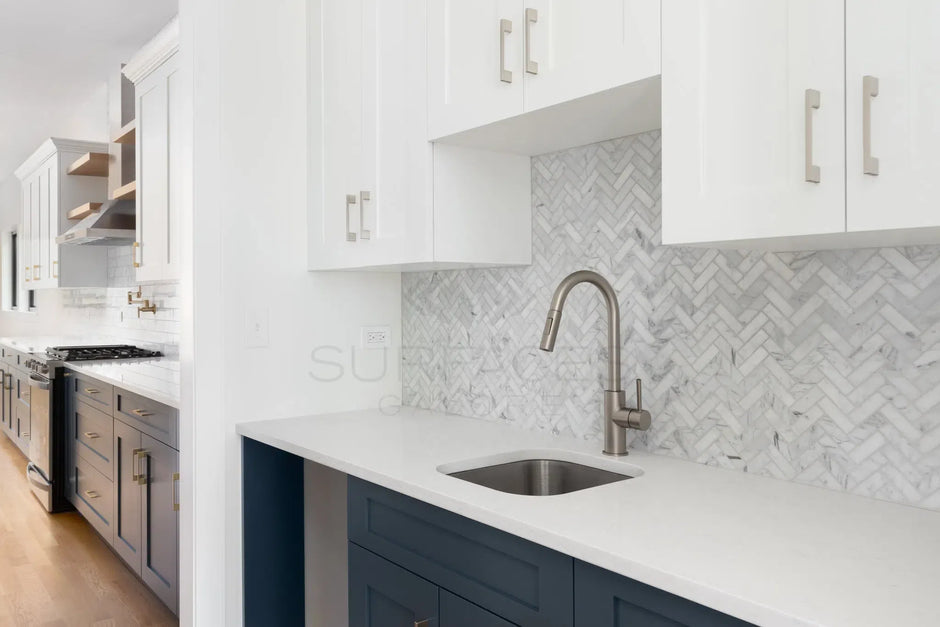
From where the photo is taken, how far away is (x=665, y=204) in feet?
4.10

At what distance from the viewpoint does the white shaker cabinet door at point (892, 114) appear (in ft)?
3.10

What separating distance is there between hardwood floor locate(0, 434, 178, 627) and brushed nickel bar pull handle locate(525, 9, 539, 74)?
8.40 feet

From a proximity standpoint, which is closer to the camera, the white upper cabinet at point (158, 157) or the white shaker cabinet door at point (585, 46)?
the white shaker cabinet door at point (585, 46)

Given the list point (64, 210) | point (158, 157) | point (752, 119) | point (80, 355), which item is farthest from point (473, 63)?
point (64, 210)

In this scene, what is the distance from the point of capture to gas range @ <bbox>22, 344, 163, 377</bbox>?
165 inches

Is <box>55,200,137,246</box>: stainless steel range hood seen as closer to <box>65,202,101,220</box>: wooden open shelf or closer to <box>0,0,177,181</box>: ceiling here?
<box>65,202,101,220</box>: wooden open shelf

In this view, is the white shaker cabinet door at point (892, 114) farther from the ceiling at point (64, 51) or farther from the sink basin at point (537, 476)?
the ceiling at point (64, 51)

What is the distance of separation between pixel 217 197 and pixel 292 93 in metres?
0.43

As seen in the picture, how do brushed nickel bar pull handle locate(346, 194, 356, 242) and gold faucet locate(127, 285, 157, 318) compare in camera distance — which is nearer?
brushed nickel bar pull handle locate(346, 194, 356, 242)

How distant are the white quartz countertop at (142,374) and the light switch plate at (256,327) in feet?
2.01

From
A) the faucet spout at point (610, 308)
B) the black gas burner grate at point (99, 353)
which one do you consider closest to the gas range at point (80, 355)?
the black gas burner grate at point (99, 353)

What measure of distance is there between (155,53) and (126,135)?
1.01 metres

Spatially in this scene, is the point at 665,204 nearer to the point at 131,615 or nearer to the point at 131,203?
the point at 131,615

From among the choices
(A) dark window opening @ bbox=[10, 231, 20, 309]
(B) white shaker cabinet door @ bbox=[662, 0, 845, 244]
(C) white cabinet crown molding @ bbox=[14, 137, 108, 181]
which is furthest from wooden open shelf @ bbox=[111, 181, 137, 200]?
(A) dark window opening @ bbox=[10, 231, 20, 309]
